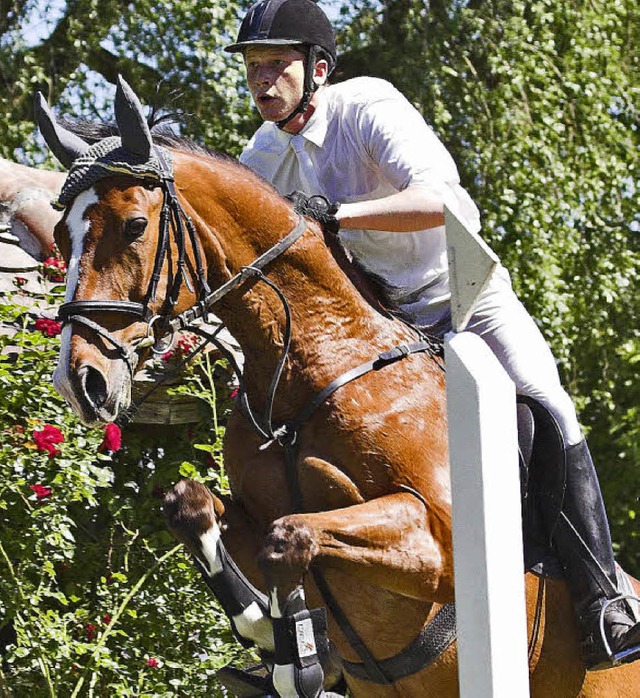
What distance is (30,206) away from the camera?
24.0 feet

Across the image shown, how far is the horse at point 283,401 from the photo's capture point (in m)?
3.37

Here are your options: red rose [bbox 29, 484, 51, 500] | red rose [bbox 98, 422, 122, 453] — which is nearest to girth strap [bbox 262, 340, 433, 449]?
red rose [bbox 98, 422, 122, 453]

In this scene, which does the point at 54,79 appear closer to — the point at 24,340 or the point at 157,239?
the point at 24,340

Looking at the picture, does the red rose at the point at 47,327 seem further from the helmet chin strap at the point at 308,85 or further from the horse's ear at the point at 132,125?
the horse's ear at the point at 132,125

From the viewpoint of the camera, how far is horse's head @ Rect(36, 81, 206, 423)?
335cm

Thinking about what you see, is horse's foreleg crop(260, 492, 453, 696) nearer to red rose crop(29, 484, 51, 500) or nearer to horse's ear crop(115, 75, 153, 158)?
horse's ear crop(115, 75, 153, 158)

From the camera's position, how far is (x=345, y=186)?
13.9ft

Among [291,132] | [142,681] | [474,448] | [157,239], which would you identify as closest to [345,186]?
[291,132]

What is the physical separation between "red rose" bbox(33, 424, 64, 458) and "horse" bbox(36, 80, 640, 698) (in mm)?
1482

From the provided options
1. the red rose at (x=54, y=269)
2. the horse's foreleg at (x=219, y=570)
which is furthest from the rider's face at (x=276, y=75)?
the red rose at (x=54, y=269)

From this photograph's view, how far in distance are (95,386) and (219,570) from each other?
0.70 m

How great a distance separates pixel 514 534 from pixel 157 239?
1523 mm

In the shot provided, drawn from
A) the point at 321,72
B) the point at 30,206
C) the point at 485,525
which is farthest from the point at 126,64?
the point at 485,525

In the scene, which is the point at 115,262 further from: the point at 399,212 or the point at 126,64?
the point at 126,64
